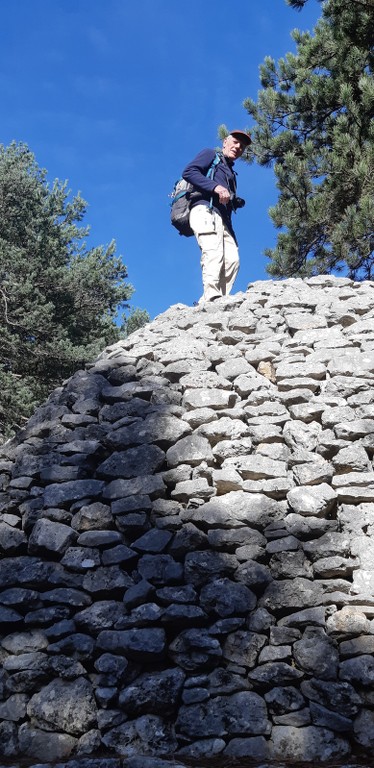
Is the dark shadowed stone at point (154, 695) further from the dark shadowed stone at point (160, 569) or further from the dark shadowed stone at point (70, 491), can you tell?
the dark shadowed stone at point (70, 491)

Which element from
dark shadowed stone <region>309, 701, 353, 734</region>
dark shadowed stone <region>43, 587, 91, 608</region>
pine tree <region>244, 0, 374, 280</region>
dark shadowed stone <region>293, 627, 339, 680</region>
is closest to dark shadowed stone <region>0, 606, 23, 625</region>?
dark shadowed stone <region>43, 587, 91, 608</region>

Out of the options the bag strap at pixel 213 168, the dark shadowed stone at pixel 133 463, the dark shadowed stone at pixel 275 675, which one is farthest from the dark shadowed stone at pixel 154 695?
the bag strap at pixel 213 168

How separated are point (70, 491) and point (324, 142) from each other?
8275 millimetres

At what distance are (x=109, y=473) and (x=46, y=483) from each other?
515mm

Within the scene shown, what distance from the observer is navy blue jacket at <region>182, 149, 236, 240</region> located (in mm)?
7512

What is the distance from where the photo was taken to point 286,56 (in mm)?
11367

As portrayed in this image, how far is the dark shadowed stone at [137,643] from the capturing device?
4.11m

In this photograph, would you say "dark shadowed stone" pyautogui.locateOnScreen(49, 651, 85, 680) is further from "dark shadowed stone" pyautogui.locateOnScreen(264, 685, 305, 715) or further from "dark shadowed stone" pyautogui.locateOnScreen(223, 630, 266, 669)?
"dark shadowed stone" pyautogui.locateOnScreen(264, 685, 305, 715)

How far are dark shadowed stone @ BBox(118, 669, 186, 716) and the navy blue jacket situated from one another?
5074mm

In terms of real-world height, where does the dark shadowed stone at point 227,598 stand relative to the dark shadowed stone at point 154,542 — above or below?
below

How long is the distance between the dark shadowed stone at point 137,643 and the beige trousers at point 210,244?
424 centimetres

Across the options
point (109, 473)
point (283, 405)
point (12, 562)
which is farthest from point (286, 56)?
point (12, 562)

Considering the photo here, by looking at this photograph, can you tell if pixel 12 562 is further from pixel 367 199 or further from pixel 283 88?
pixel 283 88

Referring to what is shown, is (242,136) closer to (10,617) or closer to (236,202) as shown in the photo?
(236,202)
